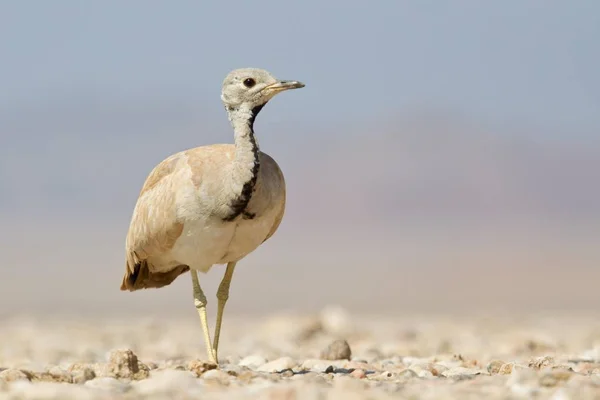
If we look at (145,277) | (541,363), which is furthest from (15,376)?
(541,363)

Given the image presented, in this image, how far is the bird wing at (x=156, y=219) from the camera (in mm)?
9984

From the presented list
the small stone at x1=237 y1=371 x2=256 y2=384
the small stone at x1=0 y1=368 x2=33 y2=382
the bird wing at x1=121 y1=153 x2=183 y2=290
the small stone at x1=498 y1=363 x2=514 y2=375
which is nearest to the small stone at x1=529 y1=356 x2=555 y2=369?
the small stone at x1=498 y1=363 x2=514 y2=375

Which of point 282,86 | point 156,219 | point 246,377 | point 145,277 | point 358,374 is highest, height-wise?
point 282,86

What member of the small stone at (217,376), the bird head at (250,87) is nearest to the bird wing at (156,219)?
the bird head at (250,87)

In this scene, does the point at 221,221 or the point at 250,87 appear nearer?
the point at 221,221

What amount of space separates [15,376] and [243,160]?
2712 mm

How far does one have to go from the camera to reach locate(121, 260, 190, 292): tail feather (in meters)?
11.3

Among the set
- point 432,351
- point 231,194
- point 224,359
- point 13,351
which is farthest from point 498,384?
point 13,351

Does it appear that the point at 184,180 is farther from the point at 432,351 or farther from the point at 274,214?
the point at 432,351

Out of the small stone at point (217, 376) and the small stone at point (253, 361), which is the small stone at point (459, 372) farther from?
the small stone at point (253, 361)

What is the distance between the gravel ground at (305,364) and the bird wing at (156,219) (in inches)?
44.3

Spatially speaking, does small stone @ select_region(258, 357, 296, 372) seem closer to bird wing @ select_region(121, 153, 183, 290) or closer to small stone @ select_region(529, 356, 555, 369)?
bird wing @ select_region(121, 153, 183, 290)

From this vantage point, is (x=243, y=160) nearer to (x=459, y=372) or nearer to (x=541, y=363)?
(x=459, y=372)

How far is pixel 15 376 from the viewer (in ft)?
27.3
